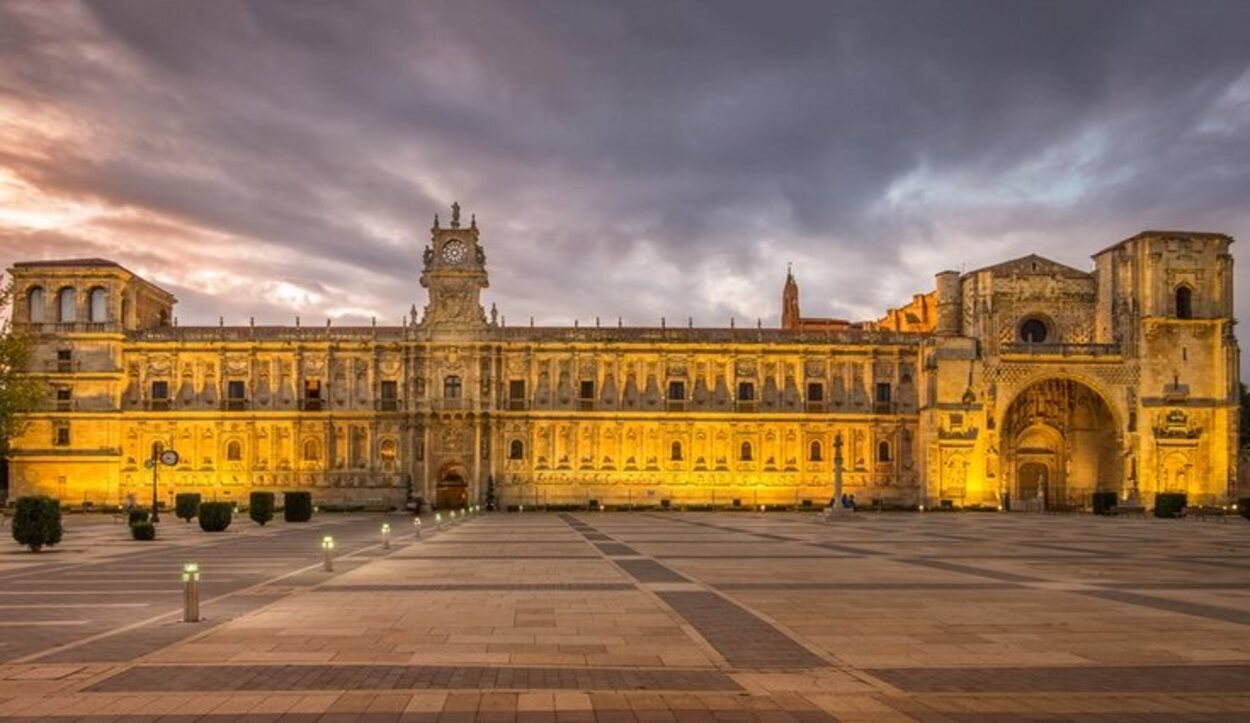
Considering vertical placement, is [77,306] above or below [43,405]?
above

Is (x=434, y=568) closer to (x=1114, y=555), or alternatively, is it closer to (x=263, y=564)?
(x=263, y=564)

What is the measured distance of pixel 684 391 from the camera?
77.6 metres

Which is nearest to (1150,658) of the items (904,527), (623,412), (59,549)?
(59,549)

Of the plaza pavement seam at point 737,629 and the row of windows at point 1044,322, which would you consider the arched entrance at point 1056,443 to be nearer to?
Answer: the row of windows at point 1044,322

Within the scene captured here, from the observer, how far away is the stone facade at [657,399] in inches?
2931

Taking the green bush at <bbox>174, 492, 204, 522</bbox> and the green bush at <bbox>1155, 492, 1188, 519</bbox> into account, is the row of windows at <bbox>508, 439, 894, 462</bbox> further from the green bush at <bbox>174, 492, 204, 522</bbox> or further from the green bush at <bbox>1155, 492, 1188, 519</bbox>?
the green bush at <bbox>174, 492, 204, 522</bbox>

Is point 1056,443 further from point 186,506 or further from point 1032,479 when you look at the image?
point 186,506

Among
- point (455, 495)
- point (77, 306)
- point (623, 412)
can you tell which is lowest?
point (455, 495)

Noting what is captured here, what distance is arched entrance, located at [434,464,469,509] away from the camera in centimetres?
7731

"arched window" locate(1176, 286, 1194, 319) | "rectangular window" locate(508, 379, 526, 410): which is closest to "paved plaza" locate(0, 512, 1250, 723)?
"rectangular window" locate(508, 379, 526, 410)

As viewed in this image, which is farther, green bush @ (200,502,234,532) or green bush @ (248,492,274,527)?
green bush @ (248,492,274,527)

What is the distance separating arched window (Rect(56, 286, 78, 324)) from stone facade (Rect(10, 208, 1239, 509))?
0.13 metres

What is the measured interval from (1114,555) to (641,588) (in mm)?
16570

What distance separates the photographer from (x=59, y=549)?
1344 inches
